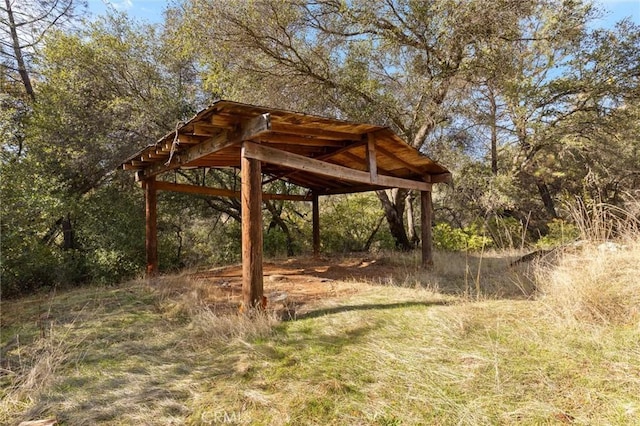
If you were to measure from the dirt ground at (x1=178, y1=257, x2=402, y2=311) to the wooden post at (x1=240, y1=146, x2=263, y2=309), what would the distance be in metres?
0.49

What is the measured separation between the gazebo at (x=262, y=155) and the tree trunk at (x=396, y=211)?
2.01m

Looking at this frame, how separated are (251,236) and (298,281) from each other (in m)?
2.29

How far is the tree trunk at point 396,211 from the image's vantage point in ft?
30.1

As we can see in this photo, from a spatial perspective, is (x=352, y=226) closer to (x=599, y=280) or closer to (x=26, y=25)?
(x=599, y=280)

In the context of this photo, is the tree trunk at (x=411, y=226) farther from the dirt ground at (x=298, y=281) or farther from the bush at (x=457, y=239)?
the dirt ground at (x=298, y=281)

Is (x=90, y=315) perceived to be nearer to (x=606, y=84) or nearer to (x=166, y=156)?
(x=166, y=156)

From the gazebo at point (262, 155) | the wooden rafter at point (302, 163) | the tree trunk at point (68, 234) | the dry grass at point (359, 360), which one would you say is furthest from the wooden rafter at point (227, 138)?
the tree trunk at point (68, 234)

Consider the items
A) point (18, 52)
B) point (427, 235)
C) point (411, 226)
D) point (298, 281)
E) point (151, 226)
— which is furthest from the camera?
point (411, 226)

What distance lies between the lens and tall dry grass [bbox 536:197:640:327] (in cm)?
274

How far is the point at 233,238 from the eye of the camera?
1046cm

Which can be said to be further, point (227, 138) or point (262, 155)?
point (227, 138)

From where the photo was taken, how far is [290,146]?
16.7ft

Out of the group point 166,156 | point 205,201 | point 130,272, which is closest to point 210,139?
point 166,156

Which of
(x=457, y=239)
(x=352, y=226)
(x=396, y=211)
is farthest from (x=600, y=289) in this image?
(x=352, y=226)
